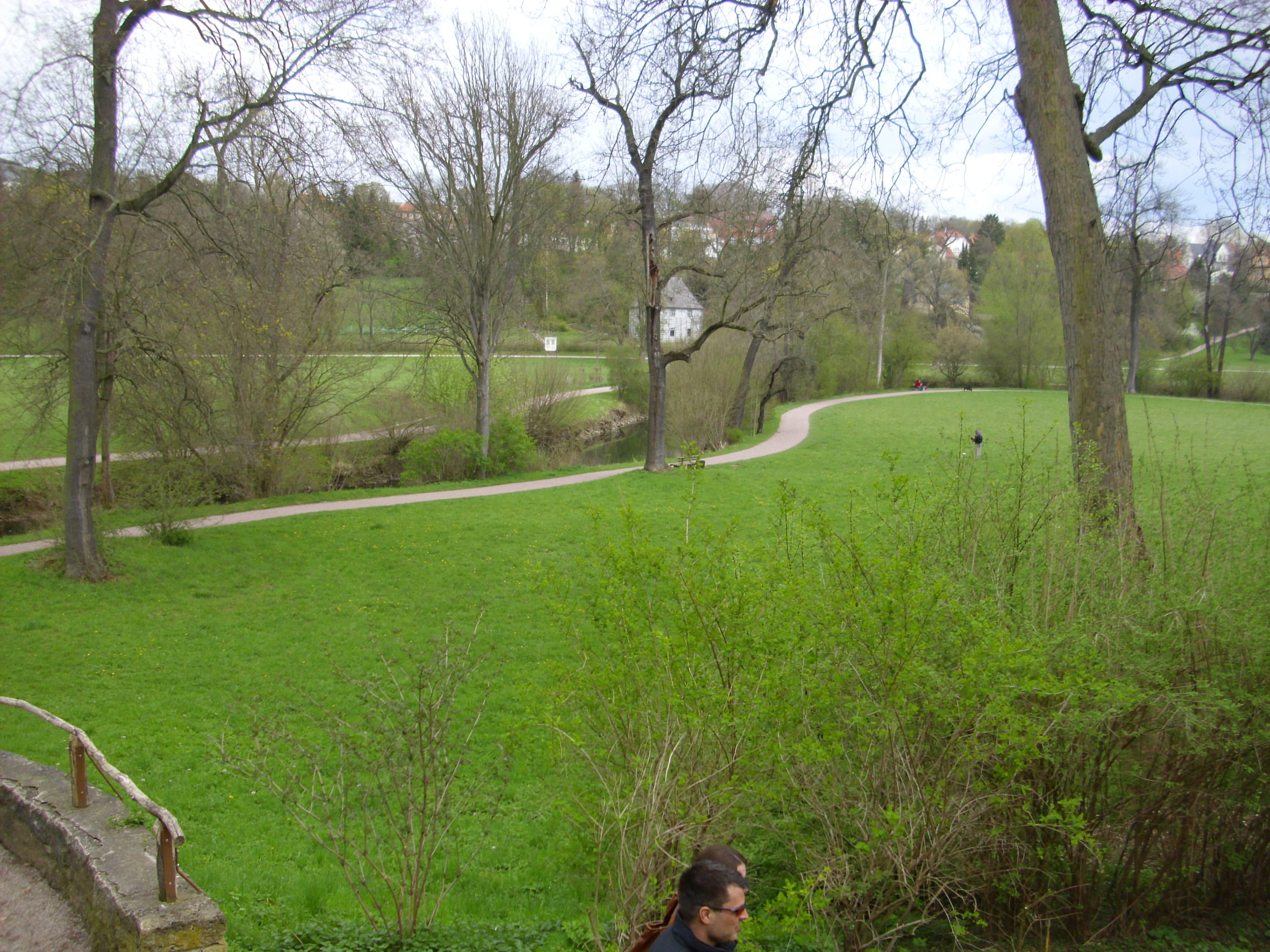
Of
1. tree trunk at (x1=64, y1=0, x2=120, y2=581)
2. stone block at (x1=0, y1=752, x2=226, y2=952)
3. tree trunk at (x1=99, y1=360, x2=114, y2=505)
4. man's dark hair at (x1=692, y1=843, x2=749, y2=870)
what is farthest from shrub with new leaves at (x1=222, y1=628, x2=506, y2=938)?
tree trunk at (x1=99, y1=360, x2=114, y2=505)

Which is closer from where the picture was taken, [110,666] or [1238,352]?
[110,666]

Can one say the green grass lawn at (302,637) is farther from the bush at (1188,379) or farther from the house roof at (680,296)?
the house roof at (680,296)

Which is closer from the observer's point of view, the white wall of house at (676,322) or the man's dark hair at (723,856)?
the man's dark hair at (723,856)

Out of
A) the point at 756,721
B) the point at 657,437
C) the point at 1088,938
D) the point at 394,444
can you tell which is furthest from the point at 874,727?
the point at 394,444

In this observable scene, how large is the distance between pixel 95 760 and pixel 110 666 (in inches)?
233

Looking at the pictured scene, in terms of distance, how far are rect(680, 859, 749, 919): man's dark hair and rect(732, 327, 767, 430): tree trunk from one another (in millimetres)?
28095

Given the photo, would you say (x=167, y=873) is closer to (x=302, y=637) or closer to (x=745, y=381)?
(x=302, y=637)

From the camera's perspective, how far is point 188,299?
16.2m

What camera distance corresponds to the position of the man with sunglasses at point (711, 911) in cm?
307

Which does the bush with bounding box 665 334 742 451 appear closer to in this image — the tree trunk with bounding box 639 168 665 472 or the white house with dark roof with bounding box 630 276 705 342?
the tree trunk with bounding box 639 168 665 472

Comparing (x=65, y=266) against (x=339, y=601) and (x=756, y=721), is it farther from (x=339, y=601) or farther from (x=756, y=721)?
(x=756, y=721)

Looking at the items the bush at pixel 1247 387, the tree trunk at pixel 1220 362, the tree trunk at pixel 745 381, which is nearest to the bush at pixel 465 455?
the tree trunk at pixel 745 381

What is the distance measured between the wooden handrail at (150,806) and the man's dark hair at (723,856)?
2.27m

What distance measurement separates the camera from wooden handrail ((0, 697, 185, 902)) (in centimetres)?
399
